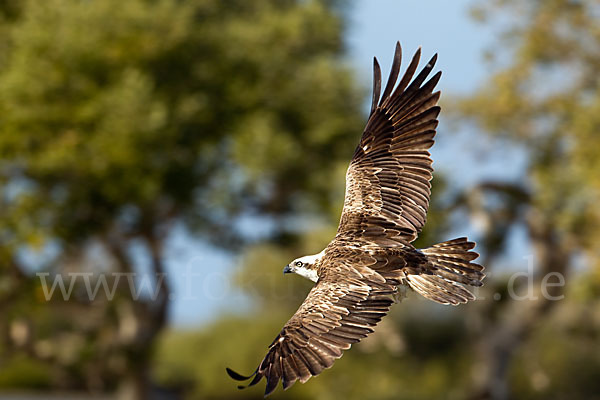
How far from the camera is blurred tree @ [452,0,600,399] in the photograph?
17984mm

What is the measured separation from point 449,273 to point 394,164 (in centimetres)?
100

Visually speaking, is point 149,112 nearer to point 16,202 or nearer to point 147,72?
point 147,72

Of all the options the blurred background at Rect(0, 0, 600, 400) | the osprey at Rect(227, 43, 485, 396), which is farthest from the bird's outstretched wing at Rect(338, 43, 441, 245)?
the blurred background at Rect(0, 0, 600, 400)

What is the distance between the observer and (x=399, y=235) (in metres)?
6.19

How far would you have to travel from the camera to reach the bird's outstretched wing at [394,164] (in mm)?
6258

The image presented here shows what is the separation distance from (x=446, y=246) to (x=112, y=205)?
12504 mm

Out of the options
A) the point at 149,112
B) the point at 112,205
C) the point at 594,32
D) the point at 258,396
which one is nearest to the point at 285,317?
the point at 258,396

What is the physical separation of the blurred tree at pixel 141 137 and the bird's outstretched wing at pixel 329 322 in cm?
1074

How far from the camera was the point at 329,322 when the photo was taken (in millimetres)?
5488

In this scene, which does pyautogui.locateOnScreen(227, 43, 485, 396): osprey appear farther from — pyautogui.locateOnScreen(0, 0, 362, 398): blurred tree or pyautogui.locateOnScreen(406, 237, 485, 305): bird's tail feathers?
pyautogui.locateOnScreen(0, 0, 362, 398): blurred tree

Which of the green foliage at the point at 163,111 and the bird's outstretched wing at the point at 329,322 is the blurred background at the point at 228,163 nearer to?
the green foliage at the point at 163,111

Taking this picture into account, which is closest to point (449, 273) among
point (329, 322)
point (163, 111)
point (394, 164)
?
point (394, 164)

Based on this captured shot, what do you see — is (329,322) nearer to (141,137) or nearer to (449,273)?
(449,273)

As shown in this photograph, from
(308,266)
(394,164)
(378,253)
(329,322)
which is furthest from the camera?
(394,164)
